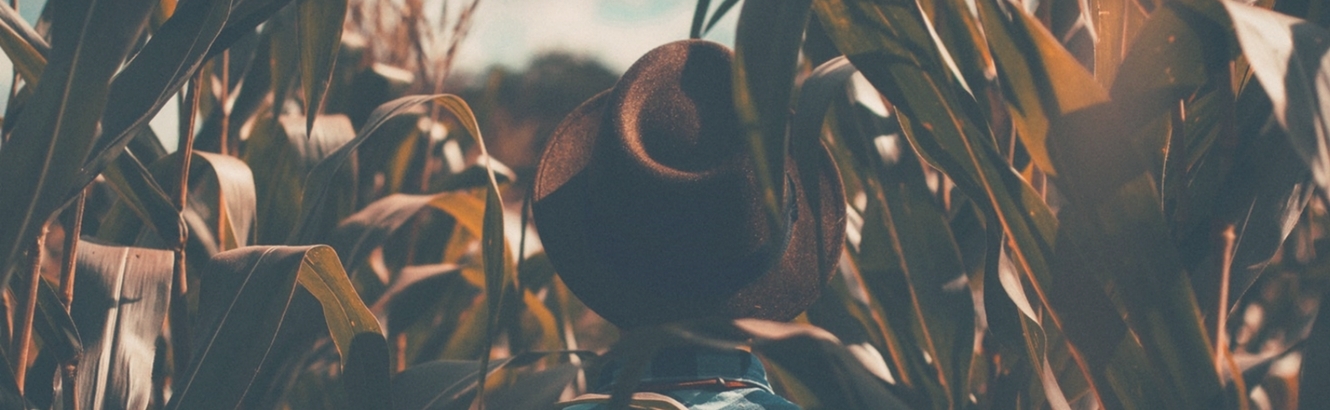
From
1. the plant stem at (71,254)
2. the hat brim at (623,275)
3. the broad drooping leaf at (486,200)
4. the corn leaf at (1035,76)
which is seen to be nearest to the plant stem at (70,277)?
the plant stem at (71,254)

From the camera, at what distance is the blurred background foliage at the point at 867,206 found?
44 centimetres

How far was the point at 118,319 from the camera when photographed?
26.4 inches

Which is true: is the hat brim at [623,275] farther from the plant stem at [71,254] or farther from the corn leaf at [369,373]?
the plant stem at [71,254]

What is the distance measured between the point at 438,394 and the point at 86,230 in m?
0.49

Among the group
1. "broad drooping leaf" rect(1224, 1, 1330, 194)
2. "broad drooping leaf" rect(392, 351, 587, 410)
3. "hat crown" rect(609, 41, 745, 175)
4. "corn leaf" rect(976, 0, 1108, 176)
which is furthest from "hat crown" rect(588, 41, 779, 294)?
"broad drooping leaf" rect(1224, 1, 1330, 194)

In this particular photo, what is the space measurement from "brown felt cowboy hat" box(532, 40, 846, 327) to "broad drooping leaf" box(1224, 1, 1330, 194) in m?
0.29

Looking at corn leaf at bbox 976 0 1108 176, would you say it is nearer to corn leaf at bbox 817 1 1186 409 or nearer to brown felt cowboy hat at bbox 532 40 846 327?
corn leaf at bbox 817 1 1186 409

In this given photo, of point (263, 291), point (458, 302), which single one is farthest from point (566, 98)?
point (263, 291)

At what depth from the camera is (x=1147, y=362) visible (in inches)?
18.8

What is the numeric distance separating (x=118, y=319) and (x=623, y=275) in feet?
1.17

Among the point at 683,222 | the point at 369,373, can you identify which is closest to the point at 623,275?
the point at 683,222

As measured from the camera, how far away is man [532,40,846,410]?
63 cm

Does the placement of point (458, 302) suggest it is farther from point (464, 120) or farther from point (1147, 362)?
point (1147, 362)

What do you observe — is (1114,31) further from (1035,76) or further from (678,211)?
(678,211)
